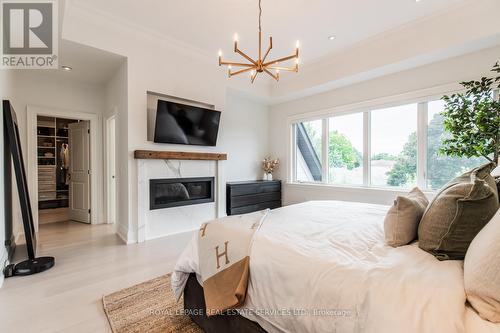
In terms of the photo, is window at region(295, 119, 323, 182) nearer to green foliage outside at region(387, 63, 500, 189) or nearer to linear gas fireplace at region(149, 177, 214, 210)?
green foliage outside at region(387, 63, 500, 189)

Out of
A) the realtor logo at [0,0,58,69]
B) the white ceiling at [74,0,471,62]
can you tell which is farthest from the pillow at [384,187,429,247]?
the realtor logo at [0,0,58,69]

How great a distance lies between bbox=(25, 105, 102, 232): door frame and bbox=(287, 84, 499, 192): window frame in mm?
3958

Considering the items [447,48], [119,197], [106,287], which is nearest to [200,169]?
[119,197]

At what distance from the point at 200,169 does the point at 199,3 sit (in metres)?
2.39

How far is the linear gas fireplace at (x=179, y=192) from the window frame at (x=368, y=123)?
6.80 ft

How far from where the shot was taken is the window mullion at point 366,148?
4137mm

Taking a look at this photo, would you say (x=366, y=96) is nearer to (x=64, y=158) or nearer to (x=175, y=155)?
(x=175, y=155)

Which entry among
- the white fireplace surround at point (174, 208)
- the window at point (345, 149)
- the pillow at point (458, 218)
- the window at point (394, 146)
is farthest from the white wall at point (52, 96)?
the window at point (394, 146)

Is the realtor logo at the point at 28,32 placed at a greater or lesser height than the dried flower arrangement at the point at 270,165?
greater

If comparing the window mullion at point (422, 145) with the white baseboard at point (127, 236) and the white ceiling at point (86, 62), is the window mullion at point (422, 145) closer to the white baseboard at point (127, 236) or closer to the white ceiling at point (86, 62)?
the white baseboard at point (127, 236)

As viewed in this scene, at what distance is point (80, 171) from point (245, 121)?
3521 millimetres

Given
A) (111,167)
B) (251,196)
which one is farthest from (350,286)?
(111,167)

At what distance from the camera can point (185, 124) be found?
3764mm

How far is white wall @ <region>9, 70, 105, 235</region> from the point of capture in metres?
3.64
